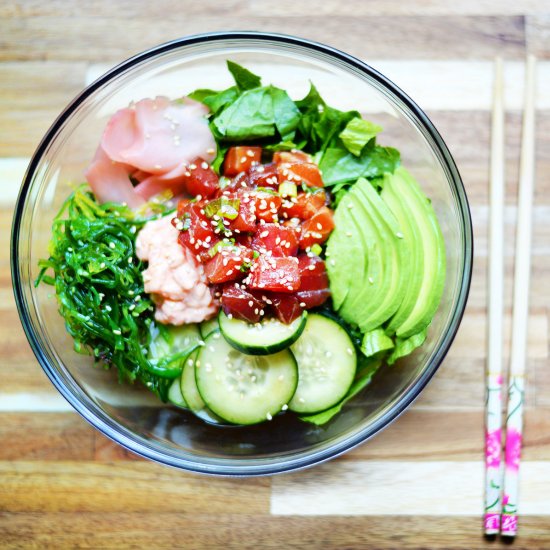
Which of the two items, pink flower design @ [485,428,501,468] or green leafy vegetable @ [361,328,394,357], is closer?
green leafy vegetable @ [361,328,394,357]

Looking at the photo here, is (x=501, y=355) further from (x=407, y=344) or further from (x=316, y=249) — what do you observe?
(x=316, y=249)

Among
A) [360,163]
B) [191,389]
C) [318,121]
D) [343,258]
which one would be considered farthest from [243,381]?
[318,121]

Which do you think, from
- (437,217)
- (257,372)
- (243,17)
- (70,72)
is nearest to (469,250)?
(437,217)

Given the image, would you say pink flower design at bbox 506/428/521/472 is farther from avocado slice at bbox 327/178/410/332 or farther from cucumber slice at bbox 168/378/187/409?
cucumber slice at bbox 168/378/187/409

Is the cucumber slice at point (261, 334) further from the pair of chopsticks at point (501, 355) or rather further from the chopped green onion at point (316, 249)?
the pair of chopsticks at point (501, 355)

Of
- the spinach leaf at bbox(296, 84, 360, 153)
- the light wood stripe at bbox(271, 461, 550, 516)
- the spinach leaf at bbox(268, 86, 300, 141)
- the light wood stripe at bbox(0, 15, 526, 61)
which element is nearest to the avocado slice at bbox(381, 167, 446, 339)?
the spinach leaf at bbox(296, 84, 360, 153)

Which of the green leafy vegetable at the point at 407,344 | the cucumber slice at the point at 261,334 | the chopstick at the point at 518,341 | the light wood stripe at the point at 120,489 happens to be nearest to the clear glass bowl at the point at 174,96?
the green leafy vegetable at the point at 407,344
